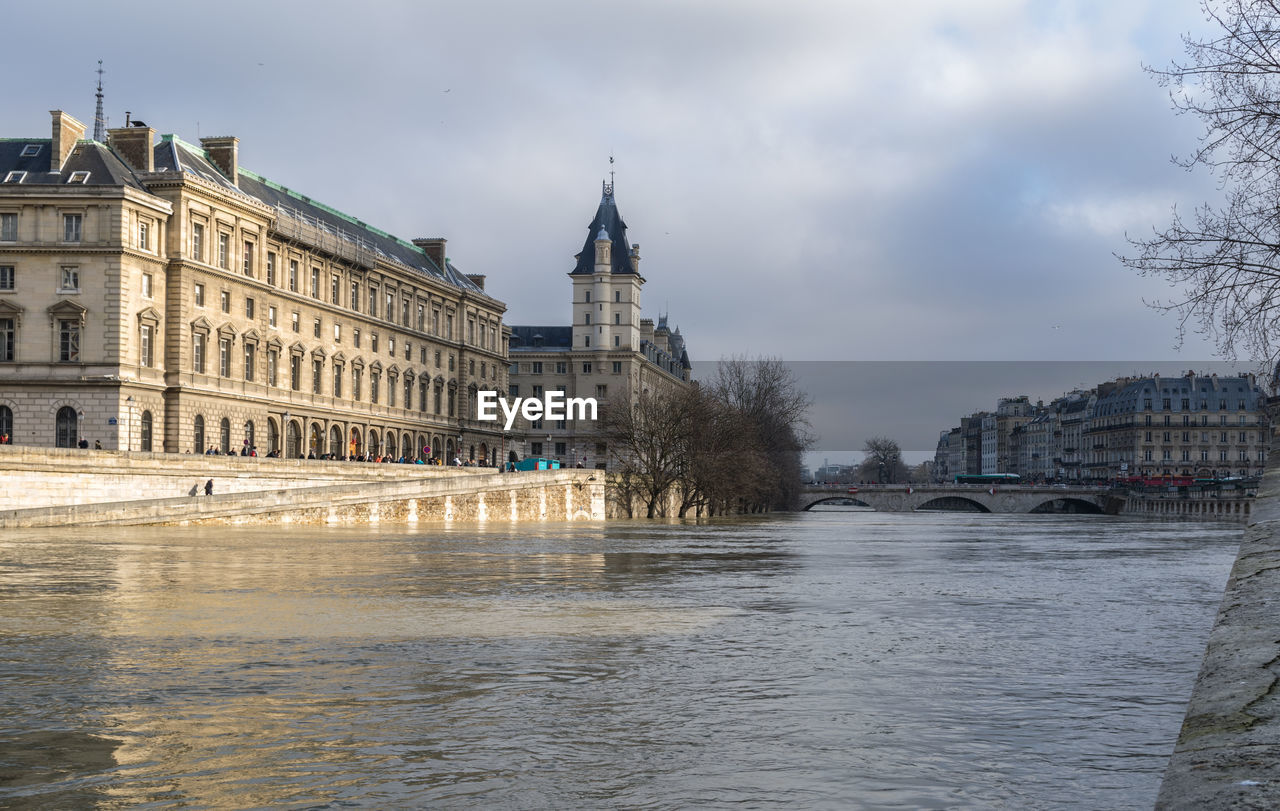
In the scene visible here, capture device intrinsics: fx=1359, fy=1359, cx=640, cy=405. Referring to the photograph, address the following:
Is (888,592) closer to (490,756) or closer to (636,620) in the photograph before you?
(636,620)

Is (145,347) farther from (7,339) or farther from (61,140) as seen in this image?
(61,140)

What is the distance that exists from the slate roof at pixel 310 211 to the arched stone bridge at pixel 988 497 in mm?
50856

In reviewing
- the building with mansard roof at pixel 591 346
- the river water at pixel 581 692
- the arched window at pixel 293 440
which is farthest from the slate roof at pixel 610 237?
the river water at pixel 581 692

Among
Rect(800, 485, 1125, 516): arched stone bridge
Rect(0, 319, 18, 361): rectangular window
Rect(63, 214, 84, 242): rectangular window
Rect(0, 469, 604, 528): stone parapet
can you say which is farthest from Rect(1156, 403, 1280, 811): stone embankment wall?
Rect(800, 485, 1125, 516): arched stone bridge

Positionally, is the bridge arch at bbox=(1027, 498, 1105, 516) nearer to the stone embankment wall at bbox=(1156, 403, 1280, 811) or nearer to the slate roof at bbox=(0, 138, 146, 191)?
the slate roof at bbox=(0, 138, 146, 191)

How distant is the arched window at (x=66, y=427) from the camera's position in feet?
212

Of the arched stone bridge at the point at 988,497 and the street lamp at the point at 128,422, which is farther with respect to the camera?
the arched stone bridge at the point at 988,497

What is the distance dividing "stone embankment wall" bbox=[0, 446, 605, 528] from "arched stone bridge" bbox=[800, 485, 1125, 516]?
250 ft

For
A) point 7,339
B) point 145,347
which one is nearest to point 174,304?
point 145,347

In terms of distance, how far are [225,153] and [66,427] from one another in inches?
783

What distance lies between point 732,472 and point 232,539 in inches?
1869

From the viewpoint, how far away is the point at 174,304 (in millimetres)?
69188

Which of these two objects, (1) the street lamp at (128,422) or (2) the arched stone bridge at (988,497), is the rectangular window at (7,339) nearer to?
(1) the street lamp at (128,422)

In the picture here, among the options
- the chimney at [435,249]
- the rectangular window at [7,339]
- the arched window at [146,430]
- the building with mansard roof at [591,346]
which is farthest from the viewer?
the building with mansard roof at [591,346]
